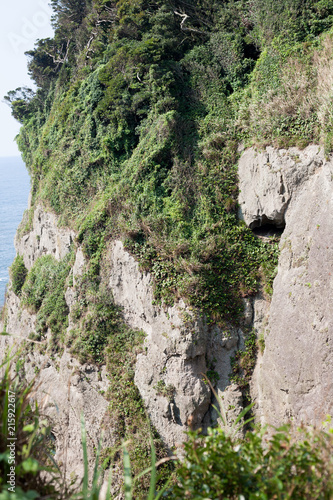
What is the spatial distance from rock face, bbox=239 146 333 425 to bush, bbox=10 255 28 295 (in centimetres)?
1704

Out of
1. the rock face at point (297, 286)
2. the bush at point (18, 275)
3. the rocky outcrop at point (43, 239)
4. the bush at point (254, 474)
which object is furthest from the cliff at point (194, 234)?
the bush at point (18, 275)

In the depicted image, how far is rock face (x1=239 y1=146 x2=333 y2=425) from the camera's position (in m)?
8.59

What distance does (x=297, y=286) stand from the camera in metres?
9.67

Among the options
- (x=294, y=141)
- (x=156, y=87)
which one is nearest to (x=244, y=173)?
(x=294, y=141)

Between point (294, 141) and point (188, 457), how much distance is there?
10353 mm

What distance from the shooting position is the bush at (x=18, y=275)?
22.6 meters

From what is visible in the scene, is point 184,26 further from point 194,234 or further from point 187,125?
point 194,234

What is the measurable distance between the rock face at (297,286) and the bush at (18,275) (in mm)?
17039

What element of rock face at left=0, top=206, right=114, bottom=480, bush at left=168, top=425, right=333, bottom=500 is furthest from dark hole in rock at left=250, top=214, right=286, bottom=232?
bush at left=168, top=425, right=333, bottom=500

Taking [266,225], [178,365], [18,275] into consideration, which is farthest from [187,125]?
[18,275]

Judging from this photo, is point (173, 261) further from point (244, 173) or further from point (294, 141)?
point (294, 141)

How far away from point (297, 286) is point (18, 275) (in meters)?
19.4

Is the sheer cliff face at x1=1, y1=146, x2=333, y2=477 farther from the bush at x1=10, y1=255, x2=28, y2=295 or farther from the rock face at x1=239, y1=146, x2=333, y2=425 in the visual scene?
the bush at x1=10, y1=255, x2=28, y2=295

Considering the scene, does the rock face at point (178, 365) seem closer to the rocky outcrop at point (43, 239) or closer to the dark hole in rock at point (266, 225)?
the dark hole in rock at point (266, 225)
